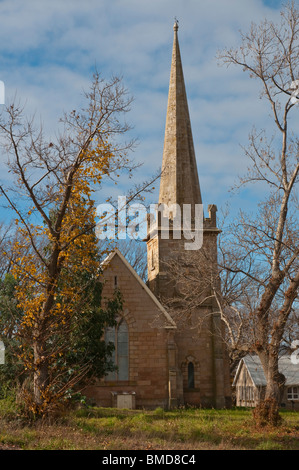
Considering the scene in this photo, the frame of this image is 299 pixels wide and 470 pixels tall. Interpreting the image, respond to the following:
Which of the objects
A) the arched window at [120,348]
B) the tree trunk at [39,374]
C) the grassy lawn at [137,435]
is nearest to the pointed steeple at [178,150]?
the arched window at [120,348]

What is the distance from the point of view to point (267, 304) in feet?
56.3

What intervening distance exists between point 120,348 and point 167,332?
238 centimetres

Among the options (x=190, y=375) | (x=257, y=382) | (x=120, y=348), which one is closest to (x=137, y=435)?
(x=120, y=348)

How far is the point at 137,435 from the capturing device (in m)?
14.6

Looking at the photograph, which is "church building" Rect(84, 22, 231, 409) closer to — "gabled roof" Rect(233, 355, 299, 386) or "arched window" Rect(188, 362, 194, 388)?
"arched window" Rect(188, 362, 194, 388)

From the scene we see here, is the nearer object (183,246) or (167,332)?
(167,332)

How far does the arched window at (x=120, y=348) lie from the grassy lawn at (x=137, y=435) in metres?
10.4

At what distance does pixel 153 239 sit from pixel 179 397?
872 centimetres

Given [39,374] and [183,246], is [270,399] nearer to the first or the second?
[39,374]

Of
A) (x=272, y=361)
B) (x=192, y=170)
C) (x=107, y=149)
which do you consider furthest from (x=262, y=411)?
(x=192, y=170)

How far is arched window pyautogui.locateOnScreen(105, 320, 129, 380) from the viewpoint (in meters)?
28.4

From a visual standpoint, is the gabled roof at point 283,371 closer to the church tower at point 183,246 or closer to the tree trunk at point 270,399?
the church tower at point 183,246
